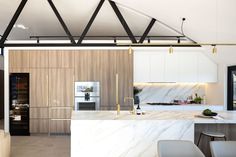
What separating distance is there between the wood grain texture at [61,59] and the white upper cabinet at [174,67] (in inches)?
73.0

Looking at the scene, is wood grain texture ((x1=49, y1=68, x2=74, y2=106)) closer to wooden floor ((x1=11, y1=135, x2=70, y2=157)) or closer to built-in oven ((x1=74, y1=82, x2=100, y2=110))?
built-in oven ((x1=74, y1=82, x2=100, y2=110))

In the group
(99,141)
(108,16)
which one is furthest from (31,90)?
(99,141)

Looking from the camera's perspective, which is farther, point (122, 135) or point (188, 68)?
point (188, 68)

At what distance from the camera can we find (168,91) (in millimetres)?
7117

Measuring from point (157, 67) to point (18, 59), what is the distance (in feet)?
12.9

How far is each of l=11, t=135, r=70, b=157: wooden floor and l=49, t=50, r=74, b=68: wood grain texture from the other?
2.00 meters

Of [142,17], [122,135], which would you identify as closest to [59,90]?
[142,17]

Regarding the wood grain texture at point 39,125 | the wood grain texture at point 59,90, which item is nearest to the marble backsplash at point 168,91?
the wood grain texture at point 59,90

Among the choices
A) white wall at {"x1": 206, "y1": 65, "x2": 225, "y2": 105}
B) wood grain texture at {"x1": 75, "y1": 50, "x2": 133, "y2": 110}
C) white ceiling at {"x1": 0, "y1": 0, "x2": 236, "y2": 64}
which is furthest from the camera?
wood grain texture at {"x1": 75, "y1": 50, "x2": 133, "y2": 110}

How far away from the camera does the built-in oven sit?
6375 millimetres

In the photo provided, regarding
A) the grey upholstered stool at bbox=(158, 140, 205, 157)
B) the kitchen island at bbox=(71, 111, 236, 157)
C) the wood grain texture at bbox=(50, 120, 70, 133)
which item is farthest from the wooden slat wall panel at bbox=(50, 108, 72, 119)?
the grey upholstered stool at bbox=(158, 140, 205, 157)

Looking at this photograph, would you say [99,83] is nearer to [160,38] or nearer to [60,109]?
[60,109]

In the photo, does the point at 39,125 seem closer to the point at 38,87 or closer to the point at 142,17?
the point at 38,87

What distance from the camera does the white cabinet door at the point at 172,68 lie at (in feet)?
21.7
